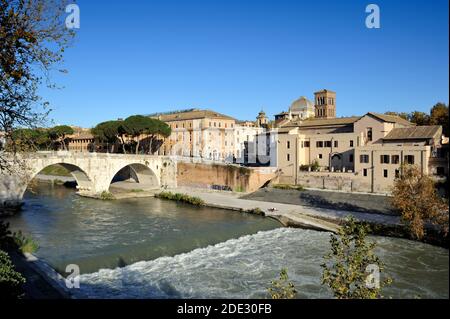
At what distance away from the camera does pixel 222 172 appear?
43.9 metres

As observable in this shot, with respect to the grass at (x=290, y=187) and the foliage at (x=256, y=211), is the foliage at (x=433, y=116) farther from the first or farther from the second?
the foliage at (x=256, y=211)

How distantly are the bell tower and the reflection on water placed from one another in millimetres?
35723

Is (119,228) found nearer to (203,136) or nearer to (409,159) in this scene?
(409,159)

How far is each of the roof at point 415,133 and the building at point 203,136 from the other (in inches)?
1053

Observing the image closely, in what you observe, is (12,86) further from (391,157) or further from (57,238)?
(391,157)

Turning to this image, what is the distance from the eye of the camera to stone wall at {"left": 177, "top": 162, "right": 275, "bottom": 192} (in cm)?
4156

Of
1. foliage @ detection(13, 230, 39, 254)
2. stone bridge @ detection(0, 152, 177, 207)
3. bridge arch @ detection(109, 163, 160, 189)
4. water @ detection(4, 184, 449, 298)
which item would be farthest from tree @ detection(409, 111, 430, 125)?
foliage @ detection(13, 230, 39, 254)

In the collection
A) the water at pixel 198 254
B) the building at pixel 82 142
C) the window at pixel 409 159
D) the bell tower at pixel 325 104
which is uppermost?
the bell tower at pixel 325 104

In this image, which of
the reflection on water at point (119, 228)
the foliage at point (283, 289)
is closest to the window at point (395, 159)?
the reflection on water at point (119, 228)

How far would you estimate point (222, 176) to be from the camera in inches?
1727

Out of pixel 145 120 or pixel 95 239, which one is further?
pixel 145 120

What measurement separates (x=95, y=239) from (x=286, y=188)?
21.6m

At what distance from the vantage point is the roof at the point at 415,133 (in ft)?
112
